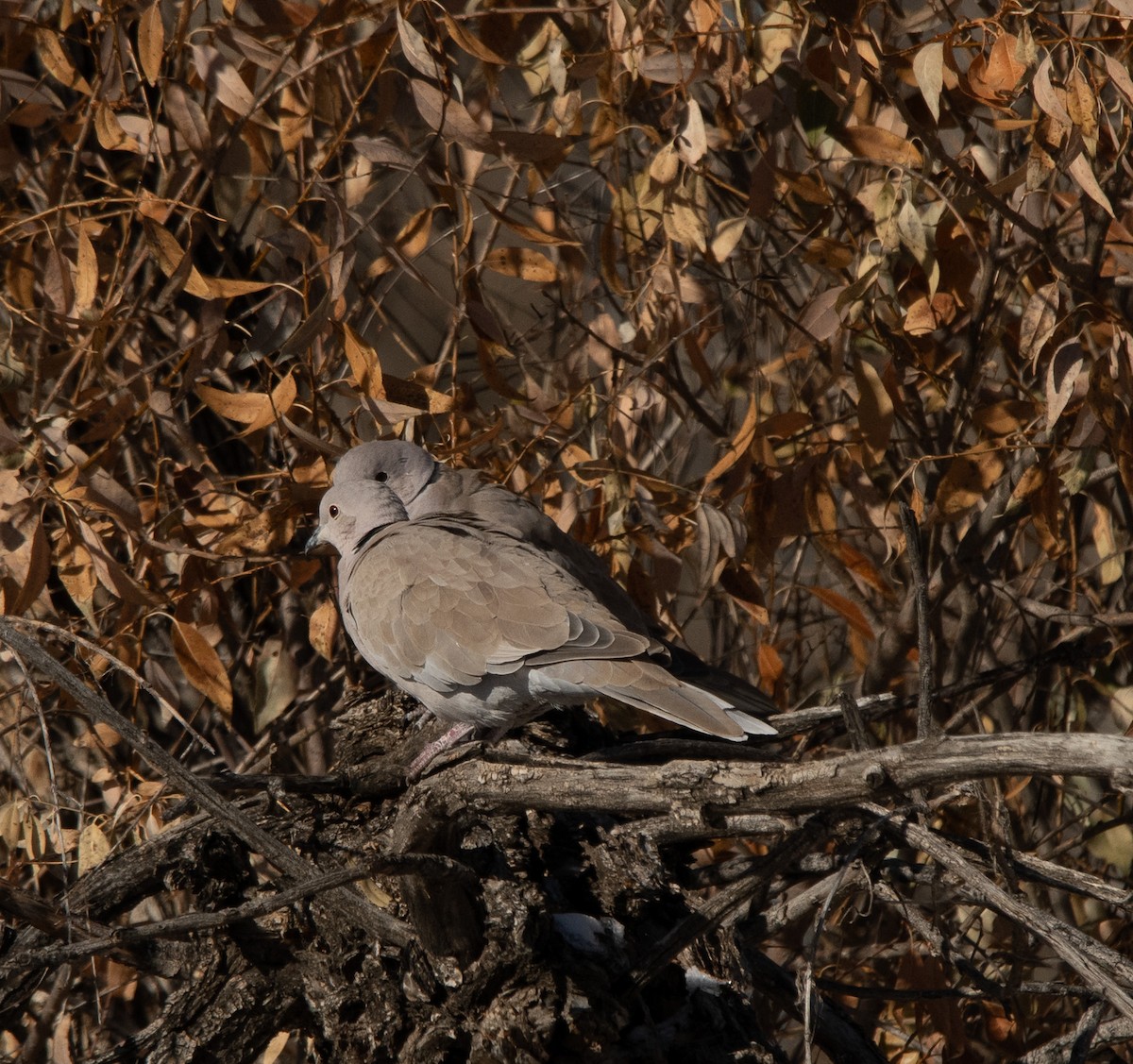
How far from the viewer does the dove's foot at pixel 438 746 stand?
2.49m

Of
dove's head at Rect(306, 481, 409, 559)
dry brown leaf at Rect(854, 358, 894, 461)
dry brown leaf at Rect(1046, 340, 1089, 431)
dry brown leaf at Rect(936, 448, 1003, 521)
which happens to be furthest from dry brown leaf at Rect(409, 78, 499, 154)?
dry brown leaf at Rect(936, 448, 1003, 521)

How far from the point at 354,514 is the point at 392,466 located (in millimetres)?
161

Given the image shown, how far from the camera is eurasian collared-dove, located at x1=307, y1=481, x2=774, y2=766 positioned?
2.45 meters

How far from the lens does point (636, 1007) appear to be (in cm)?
212

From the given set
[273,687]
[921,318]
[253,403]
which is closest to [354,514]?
[253,403]

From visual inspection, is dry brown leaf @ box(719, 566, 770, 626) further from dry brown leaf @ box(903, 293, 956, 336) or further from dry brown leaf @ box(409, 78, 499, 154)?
dry brown leaf @ box(409, 78, 499, 154)

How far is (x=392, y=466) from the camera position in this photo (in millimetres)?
3182

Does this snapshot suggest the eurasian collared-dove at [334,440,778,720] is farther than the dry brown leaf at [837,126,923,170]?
Yes

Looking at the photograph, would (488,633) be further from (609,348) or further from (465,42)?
(465,42)

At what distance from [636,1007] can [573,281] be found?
168 cm

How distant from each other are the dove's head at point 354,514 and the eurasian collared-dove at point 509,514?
0.09ft

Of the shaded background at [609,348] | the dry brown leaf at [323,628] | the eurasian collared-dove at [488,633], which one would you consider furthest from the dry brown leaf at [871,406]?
the dry brown leaf at [323,628]

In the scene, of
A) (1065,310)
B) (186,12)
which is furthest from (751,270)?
(186,12)

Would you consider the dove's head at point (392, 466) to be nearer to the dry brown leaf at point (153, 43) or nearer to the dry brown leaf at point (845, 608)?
the dry brown leaf at point (153, 43)
